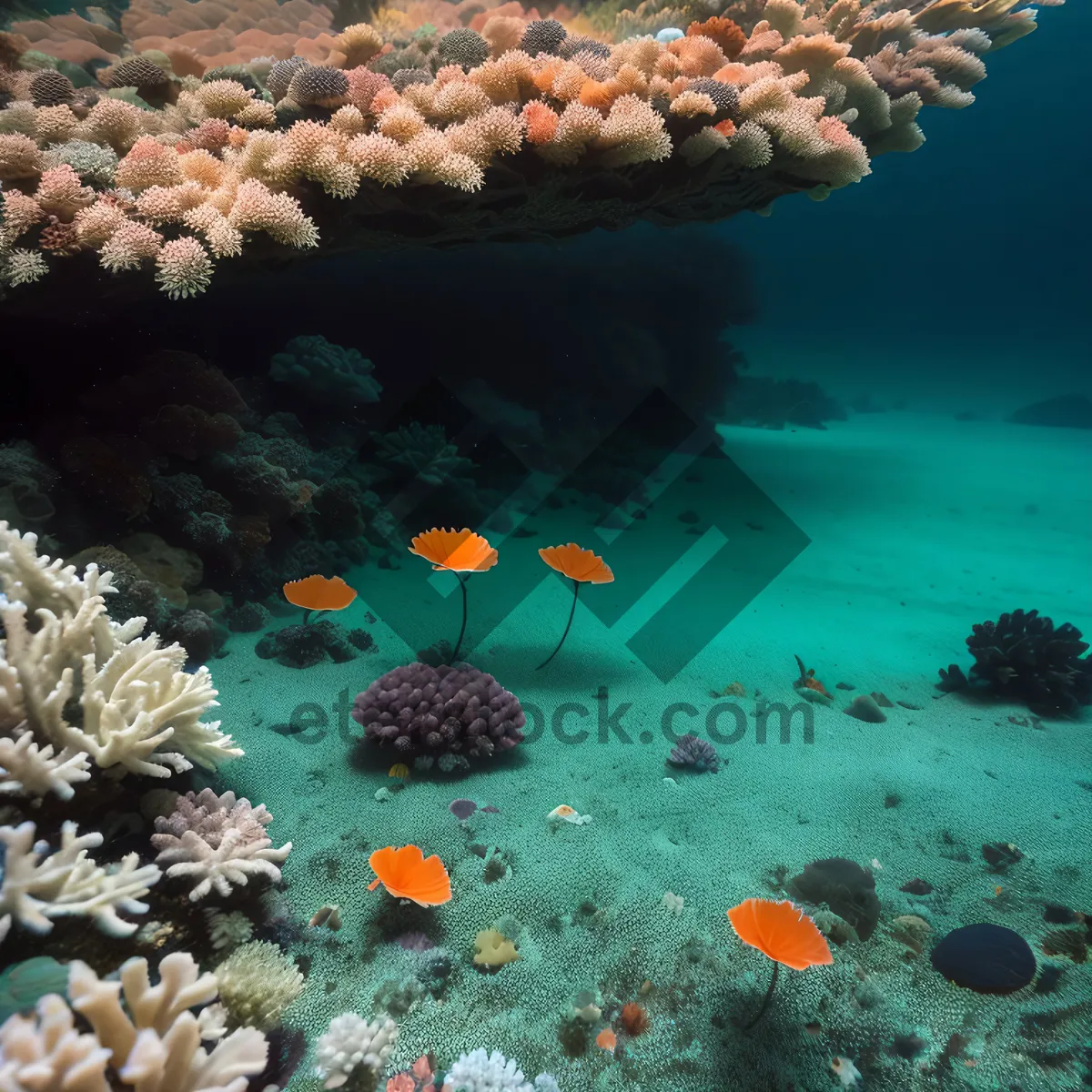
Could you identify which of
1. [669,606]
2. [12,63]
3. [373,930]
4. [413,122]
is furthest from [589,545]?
[12,63]

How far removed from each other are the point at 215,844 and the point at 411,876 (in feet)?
2.36

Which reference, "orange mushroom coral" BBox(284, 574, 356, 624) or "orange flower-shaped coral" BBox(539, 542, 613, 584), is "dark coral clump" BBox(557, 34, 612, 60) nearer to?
"orange flower-shaped coral" BBox(539, 542, 613, 584)

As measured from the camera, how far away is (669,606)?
17.5ft

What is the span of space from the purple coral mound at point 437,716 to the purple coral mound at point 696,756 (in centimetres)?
91

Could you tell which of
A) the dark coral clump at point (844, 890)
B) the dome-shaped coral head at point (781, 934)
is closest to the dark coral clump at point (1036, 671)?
the dark coral clump at point (844, 890)

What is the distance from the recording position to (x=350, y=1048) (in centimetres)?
158

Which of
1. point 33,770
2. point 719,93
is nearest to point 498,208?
point 719,93

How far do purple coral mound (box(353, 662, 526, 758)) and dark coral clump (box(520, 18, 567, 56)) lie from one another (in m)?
4.88

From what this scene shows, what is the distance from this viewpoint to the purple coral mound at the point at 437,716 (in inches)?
112

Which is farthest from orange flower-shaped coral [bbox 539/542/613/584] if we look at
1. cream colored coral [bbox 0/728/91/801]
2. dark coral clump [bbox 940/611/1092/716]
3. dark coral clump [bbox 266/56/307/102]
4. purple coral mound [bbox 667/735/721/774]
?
dark coral clump [bbox 266/56/307/102]

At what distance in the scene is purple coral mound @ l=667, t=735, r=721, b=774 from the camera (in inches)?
121

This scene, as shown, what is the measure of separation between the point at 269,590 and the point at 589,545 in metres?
3.61

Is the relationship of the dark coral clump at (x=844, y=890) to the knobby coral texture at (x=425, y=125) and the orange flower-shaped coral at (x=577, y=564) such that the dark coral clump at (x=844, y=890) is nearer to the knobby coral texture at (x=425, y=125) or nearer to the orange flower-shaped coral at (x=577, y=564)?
the orange flower-shaped coral at (x=577, y=564)

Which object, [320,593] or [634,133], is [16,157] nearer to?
[320,593]
